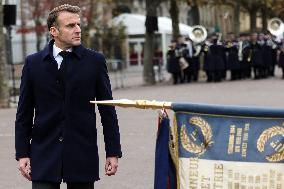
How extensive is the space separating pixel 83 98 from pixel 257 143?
108 centimetres

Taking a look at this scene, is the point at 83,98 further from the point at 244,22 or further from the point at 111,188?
the point at 244,22

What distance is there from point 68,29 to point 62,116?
20.5 inches

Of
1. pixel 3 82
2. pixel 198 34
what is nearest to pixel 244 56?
pixel 198 34

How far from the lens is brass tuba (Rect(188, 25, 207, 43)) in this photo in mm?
32766

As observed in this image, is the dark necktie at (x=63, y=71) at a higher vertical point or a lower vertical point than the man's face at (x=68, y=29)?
lower

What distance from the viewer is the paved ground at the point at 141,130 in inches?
389

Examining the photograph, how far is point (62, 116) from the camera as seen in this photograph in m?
5.20

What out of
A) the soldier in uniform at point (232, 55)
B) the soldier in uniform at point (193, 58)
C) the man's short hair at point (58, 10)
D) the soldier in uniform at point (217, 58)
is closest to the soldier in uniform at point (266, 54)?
the soldier in uniform at point (232, 55)

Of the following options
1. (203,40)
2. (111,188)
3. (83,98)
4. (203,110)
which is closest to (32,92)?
(83,98)

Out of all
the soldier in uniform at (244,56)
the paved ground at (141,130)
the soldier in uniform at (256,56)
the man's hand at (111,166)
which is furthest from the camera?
the soldier in uniform at (244,56)

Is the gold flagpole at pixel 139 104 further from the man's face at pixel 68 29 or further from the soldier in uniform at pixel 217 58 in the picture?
the soldier in uniform at pixel 217 58

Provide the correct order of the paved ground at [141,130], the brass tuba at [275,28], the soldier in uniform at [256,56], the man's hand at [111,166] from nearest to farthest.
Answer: the man's hand at [111,166]
the paved ground at [141,130]
the soldier in uniform at [256,56]
the brass tuba at [275,28]

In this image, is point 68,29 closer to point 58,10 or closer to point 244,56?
point 58,10

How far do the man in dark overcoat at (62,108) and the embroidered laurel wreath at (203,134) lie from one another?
1.77ft
